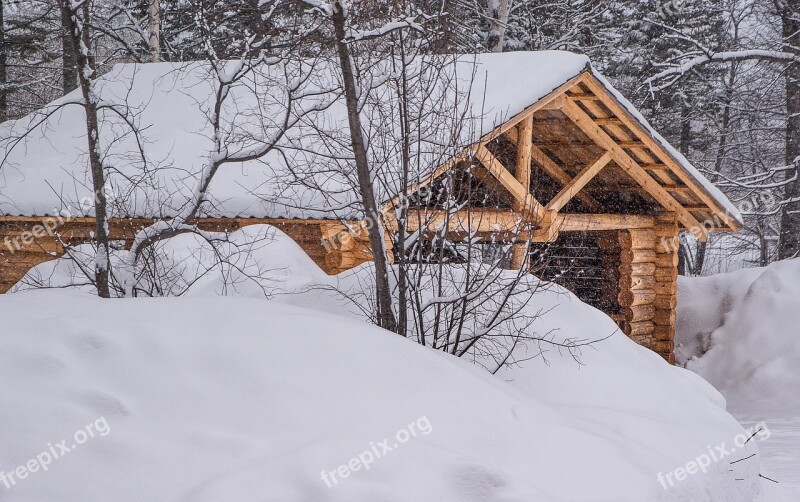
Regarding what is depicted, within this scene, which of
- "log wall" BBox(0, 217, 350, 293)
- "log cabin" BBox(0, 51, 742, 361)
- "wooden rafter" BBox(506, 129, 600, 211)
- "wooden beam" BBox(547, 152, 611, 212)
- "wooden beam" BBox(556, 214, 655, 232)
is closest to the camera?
"log cabin" BBox(0, 51, 742, 361)

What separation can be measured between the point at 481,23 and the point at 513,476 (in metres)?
16.3

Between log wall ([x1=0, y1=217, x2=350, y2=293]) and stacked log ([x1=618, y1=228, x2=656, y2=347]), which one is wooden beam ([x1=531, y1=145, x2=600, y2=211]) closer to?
stacked log ([x1=618, y1=228, x2=656, y2=347])

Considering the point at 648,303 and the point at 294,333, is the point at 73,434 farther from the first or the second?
the point at 648,303

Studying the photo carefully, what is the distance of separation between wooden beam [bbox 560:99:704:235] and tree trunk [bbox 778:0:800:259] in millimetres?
3594

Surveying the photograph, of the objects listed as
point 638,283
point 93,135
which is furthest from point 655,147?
point 93,135

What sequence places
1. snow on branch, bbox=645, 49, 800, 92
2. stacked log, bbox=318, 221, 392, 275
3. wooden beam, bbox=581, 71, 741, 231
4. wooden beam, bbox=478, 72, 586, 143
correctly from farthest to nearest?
snow on branch, bbox=645, 49, 800, 92 < wooden beam, bbox=581, 71, 741, 231 < wooden beam, bbox=478, 72, 586, 143 < stacked log, bbox=318, 221, 392, 275

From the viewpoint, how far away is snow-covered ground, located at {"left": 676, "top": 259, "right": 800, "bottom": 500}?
1030 cm

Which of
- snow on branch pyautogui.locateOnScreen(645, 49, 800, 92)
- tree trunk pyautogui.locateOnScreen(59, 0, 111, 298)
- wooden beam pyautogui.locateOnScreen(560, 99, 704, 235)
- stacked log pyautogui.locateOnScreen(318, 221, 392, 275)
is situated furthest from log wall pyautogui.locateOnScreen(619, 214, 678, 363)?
tree trunk pyautogui.locateOnScreen(59, 0, 111, 298)

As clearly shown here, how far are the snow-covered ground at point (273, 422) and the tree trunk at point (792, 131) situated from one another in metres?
11.5

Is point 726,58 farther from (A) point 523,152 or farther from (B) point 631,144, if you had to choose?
(A) point 523,152

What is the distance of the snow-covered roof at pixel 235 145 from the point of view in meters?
7.30

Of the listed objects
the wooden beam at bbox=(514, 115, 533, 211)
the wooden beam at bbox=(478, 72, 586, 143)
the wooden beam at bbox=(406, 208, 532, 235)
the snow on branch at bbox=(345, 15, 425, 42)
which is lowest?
the wooden beam at bbox=(406, 208, 532, 235)

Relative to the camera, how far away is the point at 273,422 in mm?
3551

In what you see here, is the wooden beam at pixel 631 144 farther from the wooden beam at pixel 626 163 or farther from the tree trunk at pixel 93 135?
the tree trunk at pixel 93 135
